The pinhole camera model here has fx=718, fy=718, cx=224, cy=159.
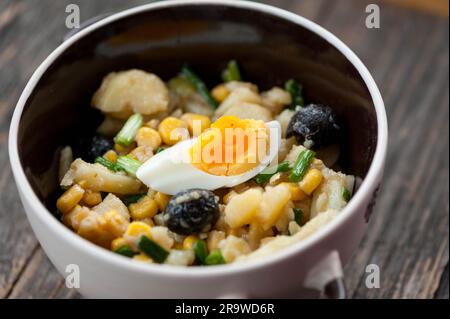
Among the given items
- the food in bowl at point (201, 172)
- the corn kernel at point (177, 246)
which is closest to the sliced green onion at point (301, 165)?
the food in bowl at point (201, 172)

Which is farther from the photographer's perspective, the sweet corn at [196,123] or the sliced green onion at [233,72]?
the sliced green onion at [233,72]

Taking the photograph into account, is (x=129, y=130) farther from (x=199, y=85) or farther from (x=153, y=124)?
(x=199, y=85)

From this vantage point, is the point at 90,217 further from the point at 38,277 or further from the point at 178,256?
the point at 38,277

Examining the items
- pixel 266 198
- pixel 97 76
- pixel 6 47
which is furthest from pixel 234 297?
pixel 6 47

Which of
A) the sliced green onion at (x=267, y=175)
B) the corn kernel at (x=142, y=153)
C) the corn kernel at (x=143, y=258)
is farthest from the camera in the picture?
the corn kernel at (x=142, y=153)

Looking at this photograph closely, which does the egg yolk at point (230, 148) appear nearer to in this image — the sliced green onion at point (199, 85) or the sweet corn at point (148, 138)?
the sweet corn at point (148, 138)

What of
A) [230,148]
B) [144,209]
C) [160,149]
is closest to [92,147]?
[160,149]

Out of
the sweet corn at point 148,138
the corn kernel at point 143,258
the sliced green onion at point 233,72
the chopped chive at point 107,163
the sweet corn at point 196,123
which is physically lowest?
the corn kernel at point 143,258
